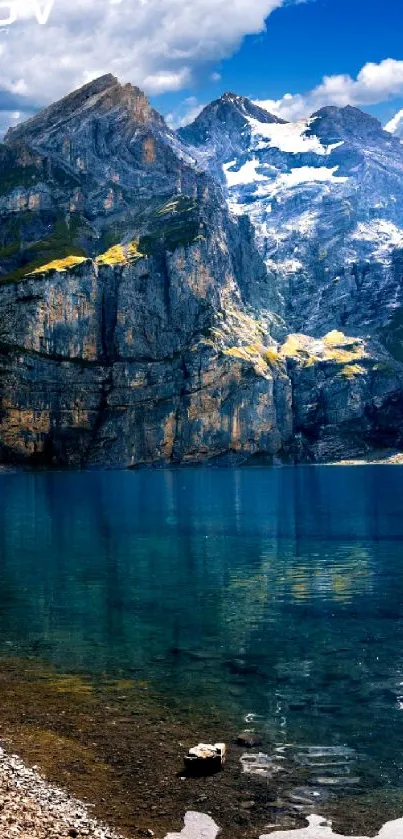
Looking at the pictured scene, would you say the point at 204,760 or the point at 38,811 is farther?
the point at 204,760

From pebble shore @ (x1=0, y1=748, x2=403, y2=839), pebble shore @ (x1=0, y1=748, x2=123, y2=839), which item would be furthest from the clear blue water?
pebble shore @ (x1=0, y1=748, x2=123, y2=839)

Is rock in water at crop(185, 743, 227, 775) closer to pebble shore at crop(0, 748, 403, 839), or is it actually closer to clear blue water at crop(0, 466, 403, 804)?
pebble shore at crop(0, 748, 403, 839)

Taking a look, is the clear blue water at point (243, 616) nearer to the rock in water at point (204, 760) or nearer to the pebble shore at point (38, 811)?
the rock in water at point (204, 760)

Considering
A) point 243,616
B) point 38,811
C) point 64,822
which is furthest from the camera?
point 243,616

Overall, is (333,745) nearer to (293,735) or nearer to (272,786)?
(293,735)

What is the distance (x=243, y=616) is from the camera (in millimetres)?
63906

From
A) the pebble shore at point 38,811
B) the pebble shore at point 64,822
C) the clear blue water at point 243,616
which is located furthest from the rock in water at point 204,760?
the pebble shore at point 38,811

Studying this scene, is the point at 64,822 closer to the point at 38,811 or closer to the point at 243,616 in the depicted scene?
the point at 38,811

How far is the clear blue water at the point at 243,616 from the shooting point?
41000 millimetres

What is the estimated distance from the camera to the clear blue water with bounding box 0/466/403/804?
1614 inches

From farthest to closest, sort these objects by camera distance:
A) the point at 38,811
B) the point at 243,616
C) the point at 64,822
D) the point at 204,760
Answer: the point at 243,616
the point at 204,760
the point at 38,811
the point at 64,822

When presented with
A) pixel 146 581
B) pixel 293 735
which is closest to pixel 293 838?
pixel 293 735

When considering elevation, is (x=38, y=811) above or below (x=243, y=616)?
below

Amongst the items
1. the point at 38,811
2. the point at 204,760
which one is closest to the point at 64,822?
the point at 38,811
